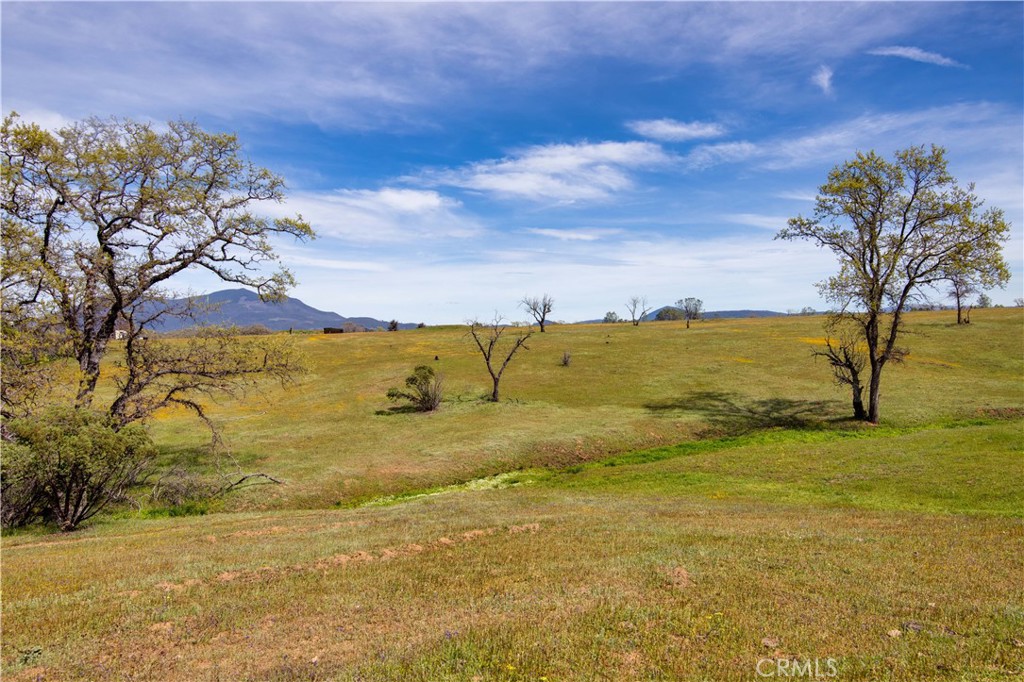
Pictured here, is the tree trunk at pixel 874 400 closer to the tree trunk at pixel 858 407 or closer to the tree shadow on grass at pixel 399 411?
the tree trunk at pixel 858 407

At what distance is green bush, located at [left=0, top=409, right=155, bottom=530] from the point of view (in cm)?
2005

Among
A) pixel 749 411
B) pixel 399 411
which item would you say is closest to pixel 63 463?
pixel 399 411

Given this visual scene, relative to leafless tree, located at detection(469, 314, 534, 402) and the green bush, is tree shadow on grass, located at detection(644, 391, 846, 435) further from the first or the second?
the green bush

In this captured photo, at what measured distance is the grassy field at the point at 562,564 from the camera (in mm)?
8008

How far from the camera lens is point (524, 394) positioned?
54.7 meters

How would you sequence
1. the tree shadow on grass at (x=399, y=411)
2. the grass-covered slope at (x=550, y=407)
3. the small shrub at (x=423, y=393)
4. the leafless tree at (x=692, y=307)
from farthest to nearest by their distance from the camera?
1. the leafless tree at (x=692, y=307)
2. the small shrub at (x=423, y=393)
3. the tree shadow on grass at (x=399, y=411)
4. the grass-covered slope at (x=550, y=407)

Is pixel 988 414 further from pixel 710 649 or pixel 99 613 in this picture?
pixel 99 613

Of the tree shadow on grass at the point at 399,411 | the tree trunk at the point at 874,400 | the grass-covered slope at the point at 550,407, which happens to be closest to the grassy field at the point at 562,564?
the grass-covered slope at the point at 550,407

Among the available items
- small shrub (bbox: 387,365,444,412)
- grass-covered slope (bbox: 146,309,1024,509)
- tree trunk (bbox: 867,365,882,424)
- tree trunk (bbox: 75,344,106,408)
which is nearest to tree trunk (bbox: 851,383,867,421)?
tree trunk (bbox: 867,365,882,424)

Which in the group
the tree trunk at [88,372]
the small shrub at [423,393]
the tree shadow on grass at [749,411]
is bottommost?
the tree shadow on grass at [749,411]

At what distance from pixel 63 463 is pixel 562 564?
21138mm

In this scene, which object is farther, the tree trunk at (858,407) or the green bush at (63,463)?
the tree trunk at (858,407)

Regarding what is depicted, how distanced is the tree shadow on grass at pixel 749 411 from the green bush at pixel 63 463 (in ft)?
127

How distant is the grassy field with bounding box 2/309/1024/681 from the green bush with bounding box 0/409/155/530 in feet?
5.63
